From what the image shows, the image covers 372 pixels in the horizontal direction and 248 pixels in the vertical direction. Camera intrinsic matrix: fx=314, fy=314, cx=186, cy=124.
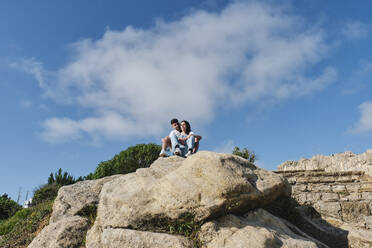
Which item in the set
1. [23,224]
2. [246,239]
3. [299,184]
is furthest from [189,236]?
[299,184]

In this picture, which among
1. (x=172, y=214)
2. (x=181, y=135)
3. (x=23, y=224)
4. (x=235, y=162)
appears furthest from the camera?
(x=23, y=224)

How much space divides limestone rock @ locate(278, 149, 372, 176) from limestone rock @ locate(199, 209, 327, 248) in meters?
7.18

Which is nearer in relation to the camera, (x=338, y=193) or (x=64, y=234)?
(x=64, y=234)

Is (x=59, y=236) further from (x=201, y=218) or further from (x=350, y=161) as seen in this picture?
(x=350, y=161)

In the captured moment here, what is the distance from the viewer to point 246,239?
411 cm

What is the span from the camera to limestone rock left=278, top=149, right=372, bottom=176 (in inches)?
422

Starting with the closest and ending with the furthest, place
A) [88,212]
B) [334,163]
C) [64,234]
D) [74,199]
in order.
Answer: [64,234], [88,212], [74,199], [334,163]

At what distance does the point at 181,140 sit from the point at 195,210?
3.17 metres

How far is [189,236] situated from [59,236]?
2522 millimetres

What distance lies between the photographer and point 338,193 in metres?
8.93

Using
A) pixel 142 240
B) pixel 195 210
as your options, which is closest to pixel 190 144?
pixel 195 210

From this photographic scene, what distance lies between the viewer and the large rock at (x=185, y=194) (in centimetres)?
441

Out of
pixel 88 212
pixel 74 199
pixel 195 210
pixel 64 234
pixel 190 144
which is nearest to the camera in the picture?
pixel 195 210

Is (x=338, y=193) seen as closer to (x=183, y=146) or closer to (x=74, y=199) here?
(x=183, y=146)
